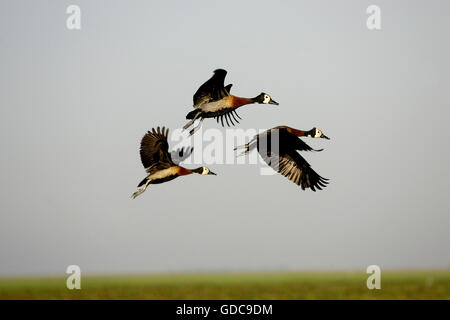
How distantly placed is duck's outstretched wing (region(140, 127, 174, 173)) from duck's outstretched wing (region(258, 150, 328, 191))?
3.09 m

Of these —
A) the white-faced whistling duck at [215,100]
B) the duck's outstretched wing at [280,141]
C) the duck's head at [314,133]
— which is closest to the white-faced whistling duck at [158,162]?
the white-faced whistling duck at [215,100]

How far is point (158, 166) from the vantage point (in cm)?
1614

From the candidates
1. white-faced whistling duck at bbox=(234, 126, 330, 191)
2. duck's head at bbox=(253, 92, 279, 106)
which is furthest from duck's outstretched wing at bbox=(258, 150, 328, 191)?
duck's head at bbox=(253, 92, 279, 106)

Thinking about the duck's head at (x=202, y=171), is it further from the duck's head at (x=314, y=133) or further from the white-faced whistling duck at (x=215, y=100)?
the duck's head at (x=314, y=133)

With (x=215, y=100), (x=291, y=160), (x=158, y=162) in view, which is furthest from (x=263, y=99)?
(x=158, y=162)

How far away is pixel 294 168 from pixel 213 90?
3.56 metres

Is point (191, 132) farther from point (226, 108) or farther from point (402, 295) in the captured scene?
point (402, 295)

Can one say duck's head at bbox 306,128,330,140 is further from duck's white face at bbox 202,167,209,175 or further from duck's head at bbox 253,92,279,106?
duck's white face at bbox 202,167,209,175

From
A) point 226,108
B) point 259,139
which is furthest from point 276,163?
point 226,108

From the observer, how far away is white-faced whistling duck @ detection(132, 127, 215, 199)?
1596 centimetres

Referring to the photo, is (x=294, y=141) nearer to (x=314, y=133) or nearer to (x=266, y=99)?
(x=314, y=133)

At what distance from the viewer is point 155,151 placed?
1644 cm
